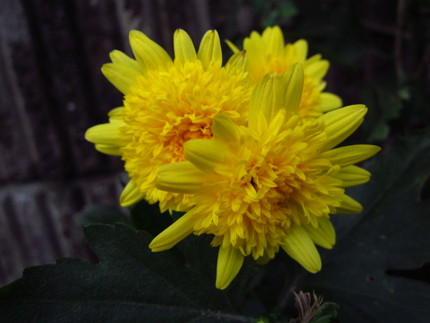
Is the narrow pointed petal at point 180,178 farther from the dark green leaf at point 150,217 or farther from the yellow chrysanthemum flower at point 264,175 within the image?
the dark green leaf at point 150,217

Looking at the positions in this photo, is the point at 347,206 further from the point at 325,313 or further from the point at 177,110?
the point at 177,110

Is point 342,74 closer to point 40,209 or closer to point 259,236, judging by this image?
point 259,236

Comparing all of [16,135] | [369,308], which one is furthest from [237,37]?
[16,135]

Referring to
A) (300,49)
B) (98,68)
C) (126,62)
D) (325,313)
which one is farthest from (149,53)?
(98,68)

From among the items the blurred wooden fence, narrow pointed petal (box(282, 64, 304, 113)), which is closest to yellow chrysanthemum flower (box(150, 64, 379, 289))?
narrow pointed petal (box(282, 64, 304, 113))

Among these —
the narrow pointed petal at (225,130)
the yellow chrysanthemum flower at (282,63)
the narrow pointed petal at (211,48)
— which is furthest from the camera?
the yellow chrysanthemum flower at (282,63)

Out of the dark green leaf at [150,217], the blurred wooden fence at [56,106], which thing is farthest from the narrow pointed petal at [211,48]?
the blurred wooden fence at [56,106]

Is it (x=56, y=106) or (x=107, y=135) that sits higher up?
(x=107, y=135)
